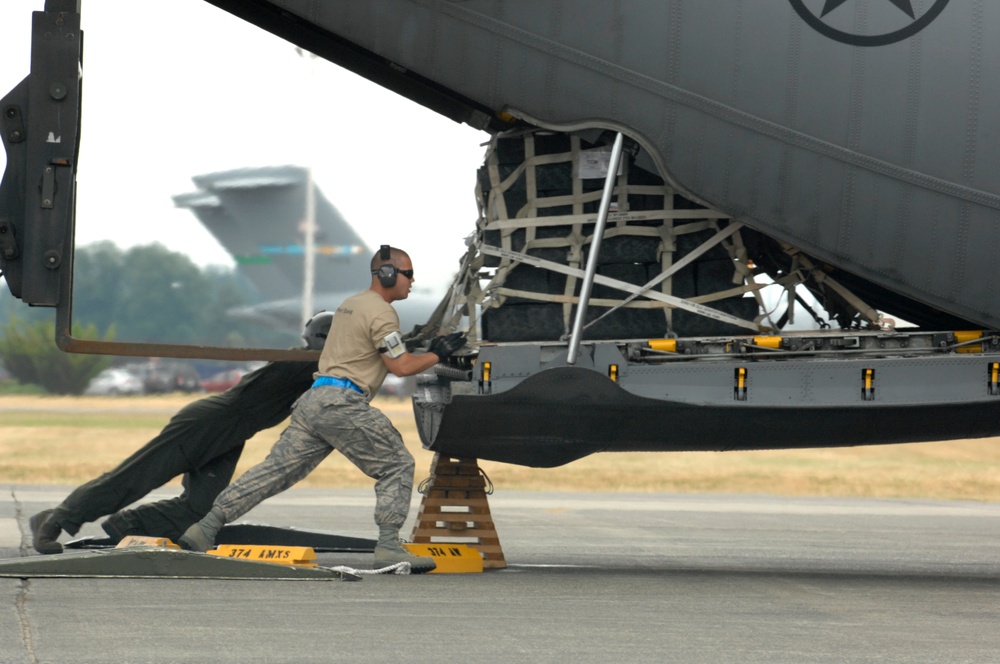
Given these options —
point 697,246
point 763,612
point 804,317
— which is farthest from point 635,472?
point 763,612

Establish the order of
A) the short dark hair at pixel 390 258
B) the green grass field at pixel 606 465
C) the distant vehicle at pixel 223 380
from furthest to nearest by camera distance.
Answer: the distant vehicle at pixel 223 380 < the green grass field at pixel 606 465 < the short dark hair at pixel 390 258

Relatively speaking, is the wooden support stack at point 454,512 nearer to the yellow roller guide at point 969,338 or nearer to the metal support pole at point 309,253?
the yellow roller guide at point 969,338

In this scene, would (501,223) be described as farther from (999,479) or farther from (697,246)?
(999,479)

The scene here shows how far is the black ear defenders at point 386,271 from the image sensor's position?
26.6 ft

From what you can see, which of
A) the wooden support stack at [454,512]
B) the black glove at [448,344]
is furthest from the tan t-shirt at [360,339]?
the wooden support stack at [454,512]

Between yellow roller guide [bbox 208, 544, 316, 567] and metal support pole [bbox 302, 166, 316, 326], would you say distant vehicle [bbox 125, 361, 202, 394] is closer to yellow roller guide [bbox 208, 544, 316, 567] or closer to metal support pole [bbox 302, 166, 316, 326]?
metal support pole [bbox 302, 166, 316, 326]

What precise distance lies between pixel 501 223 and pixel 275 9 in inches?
80.9

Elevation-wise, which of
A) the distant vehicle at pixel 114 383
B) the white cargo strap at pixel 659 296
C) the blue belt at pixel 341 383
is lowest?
the distant vehicle at pixel 114 383

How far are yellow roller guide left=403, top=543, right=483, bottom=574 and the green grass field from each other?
11125mm

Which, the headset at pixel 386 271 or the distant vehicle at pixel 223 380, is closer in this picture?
the headset at pixel 386 271

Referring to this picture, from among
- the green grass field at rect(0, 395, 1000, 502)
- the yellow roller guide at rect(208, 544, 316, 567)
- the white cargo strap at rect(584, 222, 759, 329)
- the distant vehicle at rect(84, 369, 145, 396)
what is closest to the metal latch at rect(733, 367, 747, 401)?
the white cargo strap at rect(584, 222, 759, 329)

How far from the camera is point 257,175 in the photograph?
43844 mm

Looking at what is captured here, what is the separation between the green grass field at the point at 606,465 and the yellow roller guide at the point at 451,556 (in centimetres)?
1113

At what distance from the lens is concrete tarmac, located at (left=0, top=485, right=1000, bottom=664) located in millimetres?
5441
